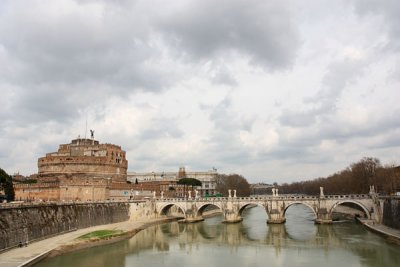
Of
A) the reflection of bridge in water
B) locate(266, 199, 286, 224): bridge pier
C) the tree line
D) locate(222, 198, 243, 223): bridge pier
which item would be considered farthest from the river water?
the tree line

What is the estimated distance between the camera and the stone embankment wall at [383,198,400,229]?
35.7 metres

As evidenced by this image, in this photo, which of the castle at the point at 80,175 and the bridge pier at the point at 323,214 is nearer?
the bridge pier at the point at 323,214

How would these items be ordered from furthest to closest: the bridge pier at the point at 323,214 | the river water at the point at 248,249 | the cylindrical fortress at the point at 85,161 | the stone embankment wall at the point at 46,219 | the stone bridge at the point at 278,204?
the cylindrical fortress at the point at 85,161
the bridge pier at the point at 323,214
the stone bridge at the point at 278,204
the stone embankment wall at the point at 46,219
the river water at the point at 248,249

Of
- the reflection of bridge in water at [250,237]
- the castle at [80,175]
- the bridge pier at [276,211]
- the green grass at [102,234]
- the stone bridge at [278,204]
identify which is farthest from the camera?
the castle at [80,175]

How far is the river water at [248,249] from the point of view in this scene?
27.3 meters

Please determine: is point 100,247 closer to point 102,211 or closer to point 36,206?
point 36,206

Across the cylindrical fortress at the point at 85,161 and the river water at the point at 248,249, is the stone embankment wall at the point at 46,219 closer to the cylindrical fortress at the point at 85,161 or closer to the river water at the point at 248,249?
the river water at the point at 248,249

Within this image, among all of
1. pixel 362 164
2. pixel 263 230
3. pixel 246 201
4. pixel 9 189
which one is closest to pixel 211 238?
pixel 263 230

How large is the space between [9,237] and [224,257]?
15769 mm

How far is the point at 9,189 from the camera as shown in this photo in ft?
140

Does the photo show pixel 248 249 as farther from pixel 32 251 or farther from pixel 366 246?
pixel 32 251

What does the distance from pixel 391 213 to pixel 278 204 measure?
15.8m

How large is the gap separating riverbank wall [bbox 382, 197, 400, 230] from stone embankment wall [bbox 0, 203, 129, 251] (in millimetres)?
31423

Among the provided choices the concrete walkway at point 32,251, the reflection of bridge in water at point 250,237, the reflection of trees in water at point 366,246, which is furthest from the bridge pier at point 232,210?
the concrete walkway at point 32,251
